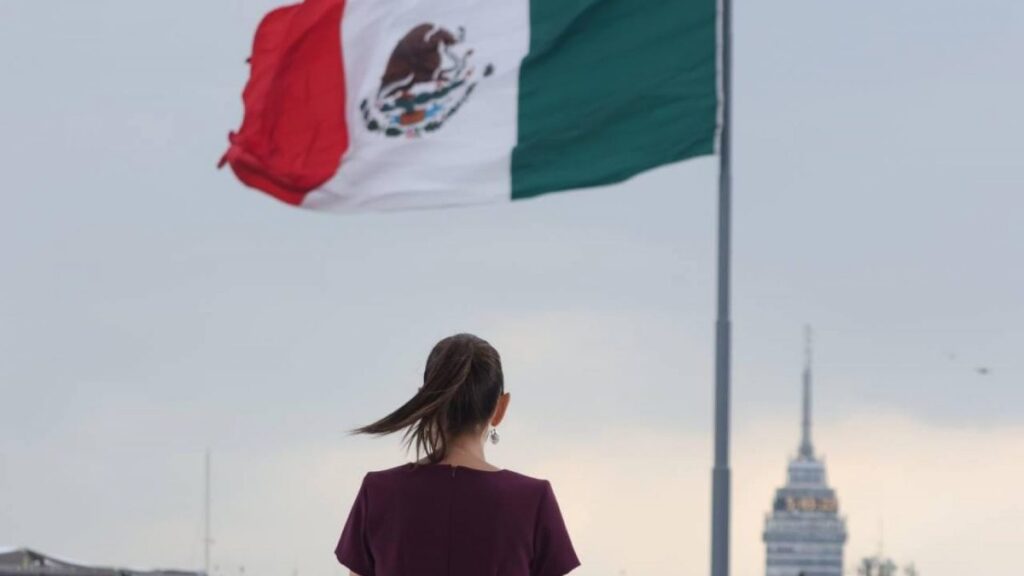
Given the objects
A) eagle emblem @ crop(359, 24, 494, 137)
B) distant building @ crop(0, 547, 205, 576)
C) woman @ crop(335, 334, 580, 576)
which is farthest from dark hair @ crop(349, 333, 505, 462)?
distant building @ crop(0, 547, 205, 576)

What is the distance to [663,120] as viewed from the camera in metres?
18.4

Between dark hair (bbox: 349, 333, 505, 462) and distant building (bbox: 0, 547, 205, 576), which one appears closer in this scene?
dark hair (bbox: 349, 333, 505, 462)

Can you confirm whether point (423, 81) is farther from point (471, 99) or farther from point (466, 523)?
point (466, 523)

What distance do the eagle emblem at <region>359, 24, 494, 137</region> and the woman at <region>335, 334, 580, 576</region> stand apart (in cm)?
1275

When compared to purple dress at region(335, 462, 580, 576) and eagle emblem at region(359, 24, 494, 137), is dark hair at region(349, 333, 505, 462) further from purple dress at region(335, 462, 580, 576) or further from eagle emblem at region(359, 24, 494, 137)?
eagle emblem at region(359, 24, 494, 137)

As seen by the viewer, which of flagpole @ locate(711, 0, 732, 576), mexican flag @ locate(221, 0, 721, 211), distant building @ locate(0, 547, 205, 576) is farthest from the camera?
distant building @ locate(0, 547, 205, 576)

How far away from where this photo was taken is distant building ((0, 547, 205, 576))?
200ft

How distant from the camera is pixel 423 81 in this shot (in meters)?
19.2

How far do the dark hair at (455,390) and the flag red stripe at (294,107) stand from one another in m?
12.8

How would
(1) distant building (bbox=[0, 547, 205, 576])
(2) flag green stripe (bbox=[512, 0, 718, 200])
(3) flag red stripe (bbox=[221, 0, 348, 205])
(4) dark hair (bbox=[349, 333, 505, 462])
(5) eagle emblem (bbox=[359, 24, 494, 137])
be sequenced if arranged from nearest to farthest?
(4) dark hair (bbox=[349, 333, 505, 462]) → (2) flag green stripe (bbox=[512, 0, 718, 200]) → (5) eagle emblem (bbox=[359, 24, 494, 137]) → (3) flag red stripe (bbox=[221, 0, 348, 205]) → (1) distant building (bbox=[0, 547, 205, 576])

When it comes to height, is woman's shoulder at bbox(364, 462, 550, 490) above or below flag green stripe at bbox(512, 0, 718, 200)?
below

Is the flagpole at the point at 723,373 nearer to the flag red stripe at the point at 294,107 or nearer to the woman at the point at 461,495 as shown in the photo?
the flag red stripe at the point at 294,107

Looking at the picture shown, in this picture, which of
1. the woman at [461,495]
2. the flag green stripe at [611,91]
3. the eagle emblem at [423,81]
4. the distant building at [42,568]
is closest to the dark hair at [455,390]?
the woman at [461,495]

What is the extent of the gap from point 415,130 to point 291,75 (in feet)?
4.89
